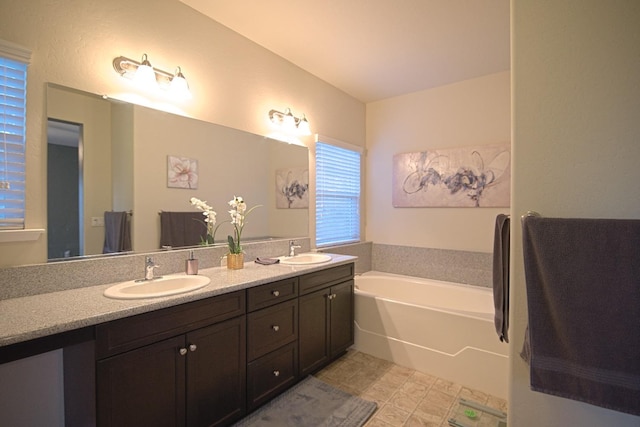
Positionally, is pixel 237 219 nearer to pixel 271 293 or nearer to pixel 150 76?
pixel 271 293

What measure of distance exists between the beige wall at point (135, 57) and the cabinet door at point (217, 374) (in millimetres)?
901

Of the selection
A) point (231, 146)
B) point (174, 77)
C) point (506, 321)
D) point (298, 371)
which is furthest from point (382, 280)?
point (174, 77)

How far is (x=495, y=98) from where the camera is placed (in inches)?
115

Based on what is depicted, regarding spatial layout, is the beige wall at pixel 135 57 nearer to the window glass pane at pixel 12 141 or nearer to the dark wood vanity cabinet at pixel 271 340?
the window glass pane at pixel 12 141

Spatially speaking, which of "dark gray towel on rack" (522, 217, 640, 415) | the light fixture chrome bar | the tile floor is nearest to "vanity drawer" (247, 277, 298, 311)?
the tile floor

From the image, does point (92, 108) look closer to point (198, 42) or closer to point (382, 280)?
point (198, 42)

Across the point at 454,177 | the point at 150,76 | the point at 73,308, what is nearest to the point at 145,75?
the point at 150,76

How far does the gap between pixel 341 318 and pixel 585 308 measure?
1813mm

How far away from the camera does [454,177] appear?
3158 mm

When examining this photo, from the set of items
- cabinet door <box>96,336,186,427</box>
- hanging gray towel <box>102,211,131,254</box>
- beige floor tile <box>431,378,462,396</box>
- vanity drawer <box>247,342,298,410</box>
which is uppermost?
hanging gray towel <box>102,211,131,254</box>

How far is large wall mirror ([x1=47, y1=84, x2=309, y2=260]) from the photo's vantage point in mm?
1486

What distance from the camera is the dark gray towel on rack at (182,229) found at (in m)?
Answer: 1.88

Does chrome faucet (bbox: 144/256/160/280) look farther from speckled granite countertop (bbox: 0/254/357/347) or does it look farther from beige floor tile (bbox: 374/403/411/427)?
beige floor tile (bbox: 374/403/411/427)

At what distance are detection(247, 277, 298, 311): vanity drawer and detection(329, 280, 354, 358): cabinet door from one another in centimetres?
51
